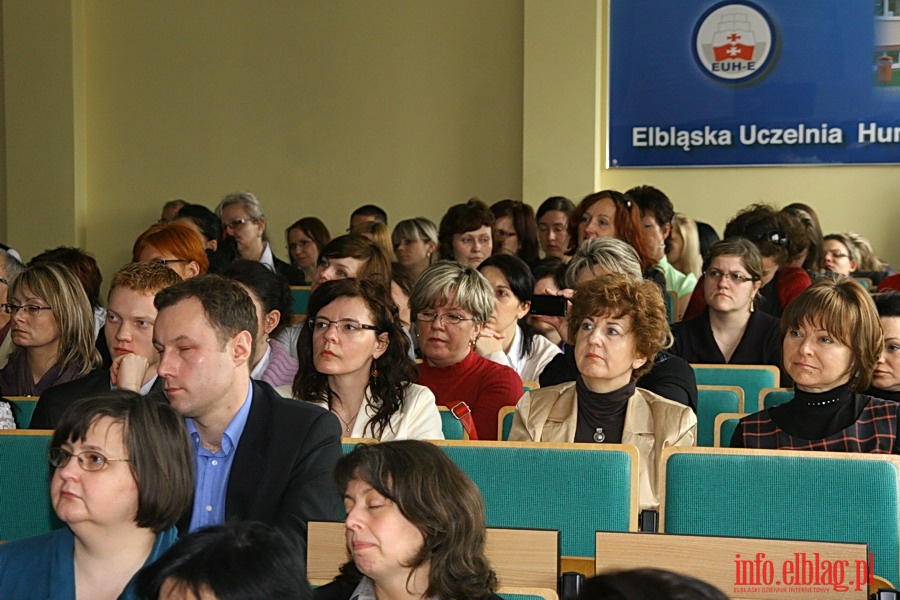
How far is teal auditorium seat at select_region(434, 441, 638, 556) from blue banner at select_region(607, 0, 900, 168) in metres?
6.09

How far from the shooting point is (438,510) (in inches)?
85.1

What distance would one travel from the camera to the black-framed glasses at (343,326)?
3.51 meters

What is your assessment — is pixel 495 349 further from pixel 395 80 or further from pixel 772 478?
pixel 395 80

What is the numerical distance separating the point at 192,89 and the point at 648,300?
22.7ft

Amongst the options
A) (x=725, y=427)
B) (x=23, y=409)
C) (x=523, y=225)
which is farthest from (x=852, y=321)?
(x=523, y=225)

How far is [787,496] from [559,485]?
21.7 inches

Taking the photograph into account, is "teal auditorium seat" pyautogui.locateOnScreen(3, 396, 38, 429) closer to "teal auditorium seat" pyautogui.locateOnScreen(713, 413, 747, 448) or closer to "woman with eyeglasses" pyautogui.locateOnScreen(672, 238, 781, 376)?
"teal auditorium seat" pyautogui.locateOnScreen(713, 413, 747, 448)

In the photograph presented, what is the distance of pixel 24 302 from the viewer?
4402 millimetres

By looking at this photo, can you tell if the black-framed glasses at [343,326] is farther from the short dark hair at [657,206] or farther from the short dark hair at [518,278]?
the short dark hair at [657,206]

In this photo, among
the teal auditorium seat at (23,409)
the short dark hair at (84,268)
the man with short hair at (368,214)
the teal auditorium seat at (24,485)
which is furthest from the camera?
the man with short hair at (368,214)

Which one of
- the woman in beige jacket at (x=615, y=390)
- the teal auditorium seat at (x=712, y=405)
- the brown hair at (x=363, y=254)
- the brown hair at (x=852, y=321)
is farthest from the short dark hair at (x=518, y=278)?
the brown hair at (x=852, y=321)

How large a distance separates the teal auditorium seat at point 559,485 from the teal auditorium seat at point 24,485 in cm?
106

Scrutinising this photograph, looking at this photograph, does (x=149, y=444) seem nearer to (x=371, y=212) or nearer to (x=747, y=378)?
(x=747, y=378)

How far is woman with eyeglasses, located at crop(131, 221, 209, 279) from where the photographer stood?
4.80 meters
